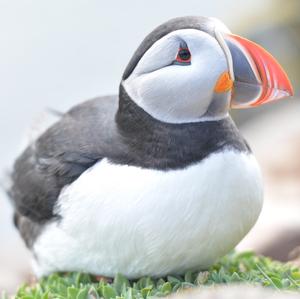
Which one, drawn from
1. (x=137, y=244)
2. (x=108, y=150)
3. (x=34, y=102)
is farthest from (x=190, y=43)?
(x=34, y=102)

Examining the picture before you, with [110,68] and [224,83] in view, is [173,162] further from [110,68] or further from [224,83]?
[110,68]

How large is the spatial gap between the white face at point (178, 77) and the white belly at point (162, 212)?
0.82 feet

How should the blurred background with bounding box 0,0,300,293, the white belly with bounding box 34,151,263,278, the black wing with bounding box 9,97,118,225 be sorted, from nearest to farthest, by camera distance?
1. the white belly with bounding box 34,151,263,278
2. the black wing with bounding box 9,97,118,225
3. the blurred background with bounding box 0,0,300,293

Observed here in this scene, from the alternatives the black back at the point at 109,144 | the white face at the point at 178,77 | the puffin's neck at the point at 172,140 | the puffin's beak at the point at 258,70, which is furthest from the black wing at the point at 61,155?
the puffin's beak at the point at 258,70

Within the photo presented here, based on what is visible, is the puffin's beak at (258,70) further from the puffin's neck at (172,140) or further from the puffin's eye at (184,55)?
the puffin's neck at (172,140)

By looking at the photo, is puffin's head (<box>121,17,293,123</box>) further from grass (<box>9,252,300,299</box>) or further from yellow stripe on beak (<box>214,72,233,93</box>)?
grass (<box>9,252,300,299</box>)

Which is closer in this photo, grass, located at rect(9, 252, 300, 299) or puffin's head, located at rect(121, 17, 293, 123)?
puffin's head, located at rect(121, 17, 293, 123)

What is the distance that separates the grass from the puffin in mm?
61

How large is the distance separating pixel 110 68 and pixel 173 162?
342 inches

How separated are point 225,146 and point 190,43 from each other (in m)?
0.50

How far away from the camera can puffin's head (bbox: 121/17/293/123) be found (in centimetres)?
373

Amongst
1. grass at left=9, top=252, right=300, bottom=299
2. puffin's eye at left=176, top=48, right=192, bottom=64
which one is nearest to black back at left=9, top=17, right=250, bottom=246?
puffin's eye at left=176, top=48, right=192, bottom=64

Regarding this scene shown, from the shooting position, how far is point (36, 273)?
476 centimetres

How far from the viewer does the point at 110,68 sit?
1245cm
